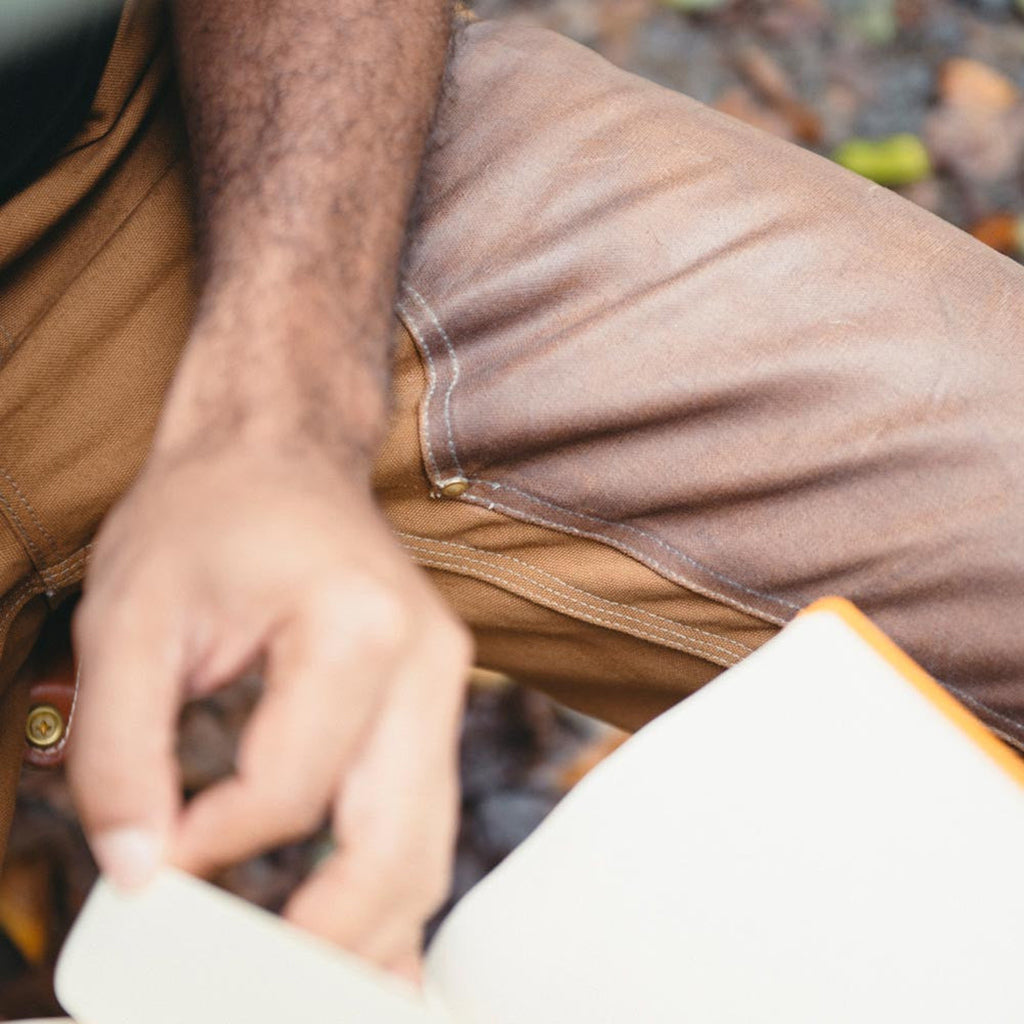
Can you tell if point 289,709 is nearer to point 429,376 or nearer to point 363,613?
point 363,613

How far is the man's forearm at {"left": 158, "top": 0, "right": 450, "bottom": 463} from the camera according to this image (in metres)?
0.53

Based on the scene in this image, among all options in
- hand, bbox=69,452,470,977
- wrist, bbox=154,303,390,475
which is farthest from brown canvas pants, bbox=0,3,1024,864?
hand, bbox=69,452,470,977

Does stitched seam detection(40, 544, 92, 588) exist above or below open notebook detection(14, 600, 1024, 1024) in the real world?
above

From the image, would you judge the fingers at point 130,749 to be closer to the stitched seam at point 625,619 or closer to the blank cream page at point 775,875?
the blank cream page at point 775,875

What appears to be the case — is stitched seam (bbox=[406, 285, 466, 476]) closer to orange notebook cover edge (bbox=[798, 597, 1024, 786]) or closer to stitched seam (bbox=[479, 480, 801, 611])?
stitched seam (bbox=[479, 480, 801, 611])

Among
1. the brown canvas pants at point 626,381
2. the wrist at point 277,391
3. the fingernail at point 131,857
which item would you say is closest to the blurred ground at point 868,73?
the brown canvas pants at point 626,381

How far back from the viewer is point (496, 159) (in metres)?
0.70

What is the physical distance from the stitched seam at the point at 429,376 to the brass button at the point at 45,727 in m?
0.29

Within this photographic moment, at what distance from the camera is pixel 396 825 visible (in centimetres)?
39

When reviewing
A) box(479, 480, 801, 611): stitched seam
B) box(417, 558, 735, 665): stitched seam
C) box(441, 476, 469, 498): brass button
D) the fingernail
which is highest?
the fingernail

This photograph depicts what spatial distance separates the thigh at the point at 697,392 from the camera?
63 cm

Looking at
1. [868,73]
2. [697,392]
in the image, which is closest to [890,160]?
[868,73]

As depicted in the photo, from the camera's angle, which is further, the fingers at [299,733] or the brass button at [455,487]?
the brass button at [455,487]

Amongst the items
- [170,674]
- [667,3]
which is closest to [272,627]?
[170,674]
